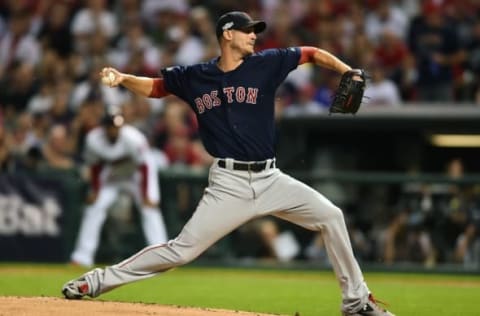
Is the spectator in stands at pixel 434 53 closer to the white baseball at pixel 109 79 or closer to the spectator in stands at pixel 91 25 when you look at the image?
the spectator in stands at pixel 91 25

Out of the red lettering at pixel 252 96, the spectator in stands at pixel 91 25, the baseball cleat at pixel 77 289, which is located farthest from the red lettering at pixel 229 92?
the spectator in stands at pixel 91 25

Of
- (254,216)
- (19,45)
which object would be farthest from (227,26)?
(19,45)

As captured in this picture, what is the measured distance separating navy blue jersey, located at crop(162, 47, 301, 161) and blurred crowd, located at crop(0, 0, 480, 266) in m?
5.64

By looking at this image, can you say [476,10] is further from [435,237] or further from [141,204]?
[141,204]

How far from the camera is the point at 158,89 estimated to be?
7.23m

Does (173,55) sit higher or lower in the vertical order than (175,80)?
higher

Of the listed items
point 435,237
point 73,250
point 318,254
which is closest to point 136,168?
point 73,250

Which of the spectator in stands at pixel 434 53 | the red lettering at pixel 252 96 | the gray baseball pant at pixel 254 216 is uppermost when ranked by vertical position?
the spectator in stands at pixel 434 53

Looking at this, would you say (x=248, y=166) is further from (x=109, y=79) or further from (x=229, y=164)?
(x=109, y=79)

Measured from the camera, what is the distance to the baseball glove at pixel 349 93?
6973 mm

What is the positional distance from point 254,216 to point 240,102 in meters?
0.71

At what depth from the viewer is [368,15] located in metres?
14.7

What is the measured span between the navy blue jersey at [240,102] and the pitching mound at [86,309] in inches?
41.0

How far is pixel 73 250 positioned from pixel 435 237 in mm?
4146
